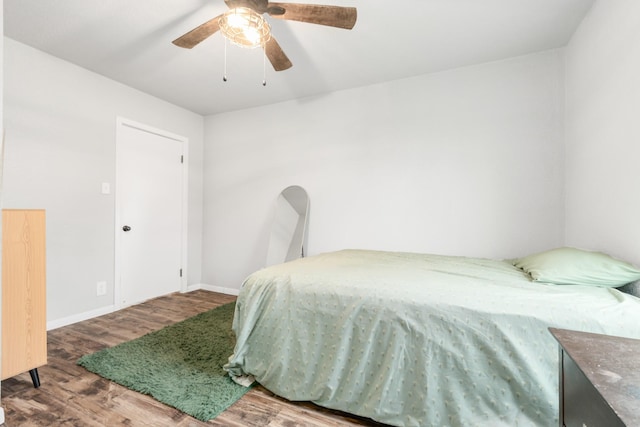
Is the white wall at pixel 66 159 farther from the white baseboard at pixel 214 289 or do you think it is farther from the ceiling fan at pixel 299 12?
the ceiling fan at pixel 299 12

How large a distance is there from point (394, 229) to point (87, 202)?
2.98 metres

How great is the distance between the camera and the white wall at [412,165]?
7.73 ft

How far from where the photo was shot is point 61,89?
8.31 ft

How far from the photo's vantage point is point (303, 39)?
2162 millimetres

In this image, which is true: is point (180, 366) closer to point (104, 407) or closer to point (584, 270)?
point (104, 407)

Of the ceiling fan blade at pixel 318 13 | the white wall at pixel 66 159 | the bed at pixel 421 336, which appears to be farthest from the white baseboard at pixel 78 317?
the ceiling fan blade at pixel 318 13

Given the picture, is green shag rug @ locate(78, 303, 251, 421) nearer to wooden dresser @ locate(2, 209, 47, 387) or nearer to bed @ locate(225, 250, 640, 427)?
bed @ locate(225, 250, 640, 427)

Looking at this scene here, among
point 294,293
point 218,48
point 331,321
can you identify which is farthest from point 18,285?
point 218,48

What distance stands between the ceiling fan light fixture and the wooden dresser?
1.54 m

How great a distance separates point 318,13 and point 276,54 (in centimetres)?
47

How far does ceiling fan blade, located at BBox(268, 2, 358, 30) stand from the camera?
1.43 m

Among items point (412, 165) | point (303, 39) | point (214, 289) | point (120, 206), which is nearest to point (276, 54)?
point (303, 39)

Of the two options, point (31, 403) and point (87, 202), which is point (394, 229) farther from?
point (87, 202)

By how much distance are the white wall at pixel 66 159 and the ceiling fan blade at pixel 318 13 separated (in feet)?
7.51
